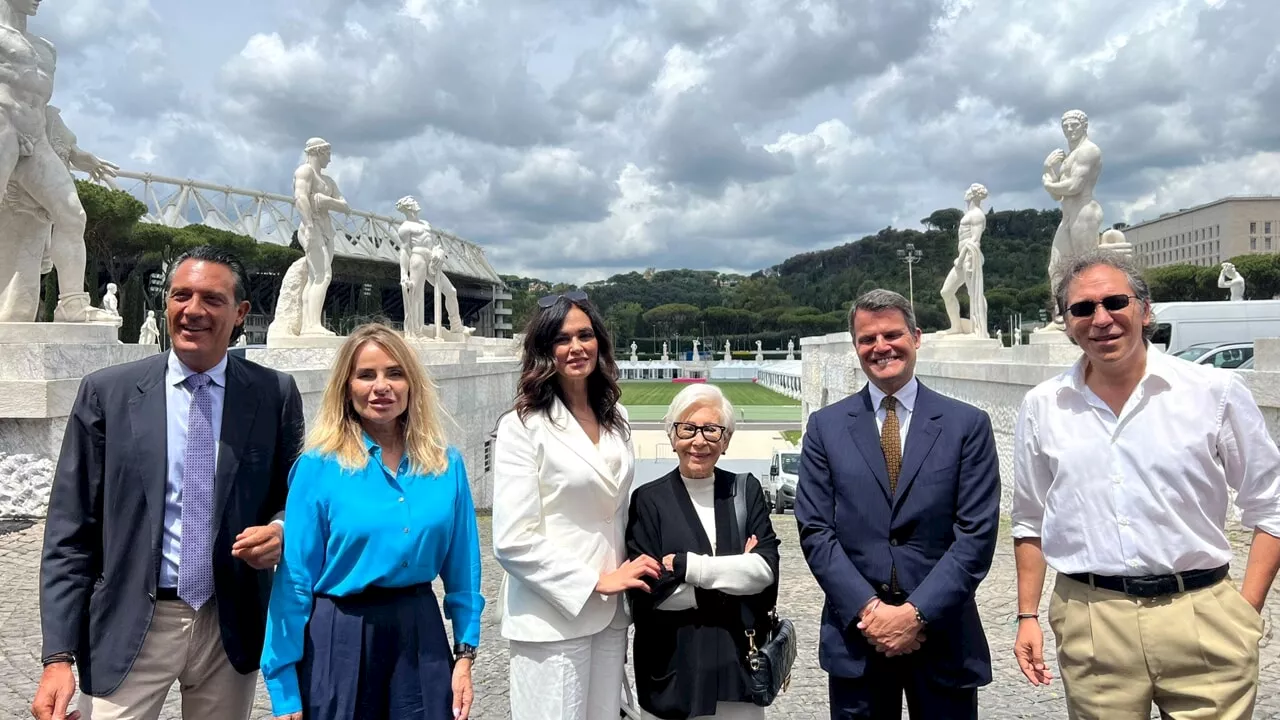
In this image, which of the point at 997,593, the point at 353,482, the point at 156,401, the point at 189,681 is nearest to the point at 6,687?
the point at 189,681

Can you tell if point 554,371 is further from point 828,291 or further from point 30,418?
point 828,291

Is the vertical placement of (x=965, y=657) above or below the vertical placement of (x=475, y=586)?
below

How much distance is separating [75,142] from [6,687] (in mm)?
5623

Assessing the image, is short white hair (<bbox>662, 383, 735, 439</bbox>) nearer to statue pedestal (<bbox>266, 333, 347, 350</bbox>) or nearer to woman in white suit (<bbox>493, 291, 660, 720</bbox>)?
woman in white suit (<bbox>493, 291, 660, 720</bbox>)

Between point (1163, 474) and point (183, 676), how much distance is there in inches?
106

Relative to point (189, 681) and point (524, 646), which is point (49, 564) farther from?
point (524, 646)

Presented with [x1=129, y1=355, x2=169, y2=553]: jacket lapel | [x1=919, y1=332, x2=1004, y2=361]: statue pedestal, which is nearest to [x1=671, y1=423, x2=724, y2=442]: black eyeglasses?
[x1=129, y1=355, x2=169, y2=553]: jacket lapel

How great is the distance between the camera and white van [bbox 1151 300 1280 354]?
17.1 metres

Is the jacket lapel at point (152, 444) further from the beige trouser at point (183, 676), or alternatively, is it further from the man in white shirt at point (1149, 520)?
the man in white shirt at point (1149, 520)

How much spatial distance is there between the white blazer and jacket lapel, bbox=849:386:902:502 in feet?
2.36

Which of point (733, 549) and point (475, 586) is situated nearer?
point (475, 586)

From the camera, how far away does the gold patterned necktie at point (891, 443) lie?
2322 mm

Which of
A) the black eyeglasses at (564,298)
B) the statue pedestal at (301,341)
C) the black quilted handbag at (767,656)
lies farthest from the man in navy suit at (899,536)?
the statue pedestal at (301,341)

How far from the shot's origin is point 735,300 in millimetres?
112812
